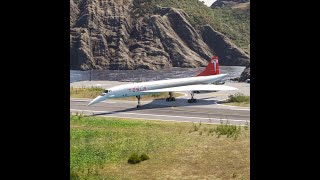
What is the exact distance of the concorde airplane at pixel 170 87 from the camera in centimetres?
5484

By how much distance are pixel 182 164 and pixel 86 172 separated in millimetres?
6894

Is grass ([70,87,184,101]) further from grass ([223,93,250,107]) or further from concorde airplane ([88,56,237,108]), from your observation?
grass ([223,93,250,107])

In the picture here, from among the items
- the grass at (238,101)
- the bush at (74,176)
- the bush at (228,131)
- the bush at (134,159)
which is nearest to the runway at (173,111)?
Answer: the grass at (238,101)

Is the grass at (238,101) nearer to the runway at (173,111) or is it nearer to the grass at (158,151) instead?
the runway at (173,111)

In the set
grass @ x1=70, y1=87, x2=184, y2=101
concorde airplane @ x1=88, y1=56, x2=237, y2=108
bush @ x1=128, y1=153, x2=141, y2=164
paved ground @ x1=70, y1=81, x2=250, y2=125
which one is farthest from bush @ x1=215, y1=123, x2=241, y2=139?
grass @ x1=70, y1=87, x2=184, y2=101

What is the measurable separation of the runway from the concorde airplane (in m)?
2.22

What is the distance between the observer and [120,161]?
28.5 m

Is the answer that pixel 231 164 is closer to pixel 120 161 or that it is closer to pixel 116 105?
pixel 120 161

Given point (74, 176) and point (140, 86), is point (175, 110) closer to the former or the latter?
point (140, 86)

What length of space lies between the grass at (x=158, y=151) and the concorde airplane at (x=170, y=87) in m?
11.0

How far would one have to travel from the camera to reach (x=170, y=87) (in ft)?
206
